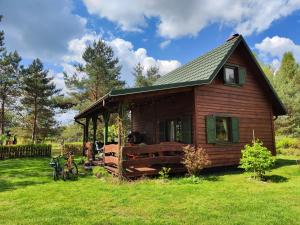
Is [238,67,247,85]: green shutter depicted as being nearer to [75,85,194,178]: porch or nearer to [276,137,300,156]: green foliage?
[75,85,194,178]: porch

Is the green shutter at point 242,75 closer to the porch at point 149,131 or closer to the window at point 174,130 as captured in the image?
the porch at point 149,131

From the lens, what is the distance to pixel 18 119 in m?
36.9

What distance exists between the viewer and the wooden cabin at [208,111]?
1059 centimetres

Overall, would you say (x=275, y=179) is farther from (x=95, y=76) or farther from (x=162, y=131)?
(x=95, y=76)

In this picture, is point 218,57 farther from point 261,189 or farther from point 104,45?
point 104,45

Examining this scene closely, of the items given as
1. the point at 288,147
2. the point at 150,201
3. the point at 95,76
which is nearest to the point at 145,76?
the point at 95,76

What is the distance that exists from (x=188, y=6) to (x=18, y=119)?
103 feet

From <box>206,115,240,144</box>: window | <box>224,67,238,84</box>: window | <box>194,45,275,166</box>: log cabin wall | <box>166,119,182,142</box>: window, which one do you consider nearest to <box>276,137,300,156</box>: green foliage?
<box>194,45,275,166</box>: log cabin wall

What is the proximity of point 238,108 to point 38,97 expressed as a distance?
87.8 feet

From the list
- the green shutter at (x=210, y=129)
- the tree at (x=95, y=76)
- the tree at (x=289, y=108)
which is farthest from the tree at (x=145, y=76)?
the green shutter at (x=210, y=129)

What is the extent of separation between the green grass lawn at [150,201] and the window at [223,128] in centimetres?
282

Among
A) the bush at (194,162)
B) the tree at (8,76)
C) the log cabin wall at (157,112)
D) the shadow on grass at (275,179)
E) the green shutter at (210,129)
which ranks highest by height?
the tree at (8,76)

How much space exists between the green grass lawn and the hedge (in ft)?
34.2

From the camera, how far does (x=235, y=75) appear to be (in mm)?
13844
